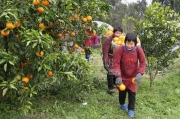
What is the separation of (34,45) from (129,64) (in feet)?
6.31

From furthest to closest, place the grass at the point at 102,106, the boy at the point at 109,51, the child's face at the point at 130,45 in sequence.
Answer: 1. the boy at the point at 109,51
2. the grass at the point at 102,106
3. the child's face at the point at 130,45

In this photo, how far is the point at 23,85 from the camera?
318 centimetres

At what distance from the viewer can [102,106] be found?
466cm

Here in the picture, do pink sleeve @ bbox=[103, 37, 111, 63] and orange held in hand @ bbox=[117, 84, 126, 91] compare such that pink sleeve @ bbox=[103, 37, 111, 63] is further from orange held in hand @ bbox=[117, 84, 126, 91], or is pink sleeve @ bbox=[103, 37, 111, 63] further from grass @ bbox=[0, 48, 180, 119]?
orange held in hand @ bbox=[117, 84, 126, 91]

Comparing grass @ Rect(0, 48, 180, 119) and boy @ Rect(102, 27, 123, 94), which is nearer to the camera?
grass @ Rect(0, 48, 180, 119)

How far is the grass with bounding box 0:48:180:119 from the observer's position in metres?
4.21

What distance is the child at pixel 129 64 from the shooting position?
4023mm

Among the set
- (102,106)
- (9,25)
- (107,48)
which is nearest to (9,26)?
(9,25)

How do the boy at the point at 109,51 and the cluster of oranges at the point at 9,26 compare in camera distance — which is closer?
the cluster of oranges at the point at 9,26

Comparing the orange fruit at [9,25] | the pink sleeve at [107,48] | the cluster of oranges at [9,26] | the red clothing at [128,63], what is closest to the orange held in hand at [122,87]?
the red clothing at [128,63]

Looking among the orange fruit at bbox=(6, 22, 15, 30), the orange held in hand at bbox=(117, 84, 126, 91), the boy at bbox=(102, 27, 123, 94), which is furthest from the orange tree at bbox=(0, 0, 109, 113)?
the boy at bbox=(102, 27, 123, 94)

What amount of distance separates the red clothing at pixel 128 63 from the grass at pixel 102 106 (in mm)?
600

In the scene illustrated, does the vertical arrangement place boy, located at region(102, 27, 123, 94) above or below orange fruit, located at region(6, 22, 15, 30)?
below

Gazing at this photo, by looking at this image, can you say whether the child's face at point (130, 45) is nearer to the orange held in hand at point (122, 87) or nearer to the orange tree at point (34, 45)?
the orange held in hand at point (122, 87)
